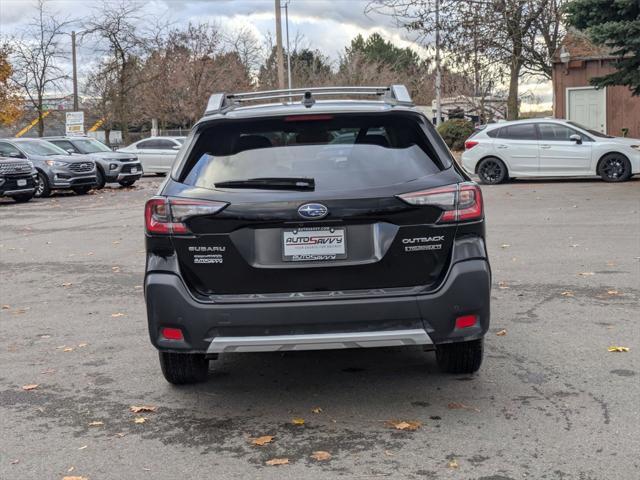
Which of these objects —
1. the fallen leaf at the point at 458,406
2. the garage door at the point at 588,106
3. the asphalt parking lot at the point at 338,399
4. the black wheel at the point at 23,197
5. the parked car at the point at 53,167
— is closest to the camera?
the asphalt parking lot at the point at 338,399

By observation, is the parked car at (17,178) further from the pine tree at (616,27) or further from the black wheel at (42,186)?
the pine tree at (616,27)

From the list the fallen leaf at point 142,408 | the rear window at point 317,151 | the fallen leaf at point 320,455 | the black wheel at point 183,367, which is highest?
the rear window at point 317,151

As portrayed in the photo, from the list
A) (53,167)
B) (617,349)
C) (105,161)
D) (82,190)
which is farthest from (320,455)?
(105,161)

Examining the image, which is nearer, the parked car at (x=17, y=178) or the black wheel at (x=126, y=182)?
the parked car at (x=17, y=178)

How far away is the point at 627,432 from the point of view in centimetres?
429

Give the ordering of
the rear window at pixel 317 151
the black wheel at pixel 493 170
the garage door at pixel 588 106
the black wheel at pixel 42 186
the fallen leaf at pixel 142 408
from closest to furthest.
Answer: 1. the rear window at pixel 317 151
2. the fallen leaf at pixel 142 408
3. the black wheel at pixel 493 170
4. the black wheel at pixel 42 186
5. the garage door at pixel 588 106

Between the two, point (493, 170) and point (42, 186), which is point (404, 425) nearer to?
point (493, 170)

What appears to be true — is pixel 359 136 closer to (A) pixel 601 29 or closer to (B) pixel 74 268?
(B) pixel 74 268

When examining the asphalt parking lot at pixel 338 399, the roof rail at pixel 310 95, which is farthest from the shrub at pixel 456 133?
the roof rail at pixel 310 95

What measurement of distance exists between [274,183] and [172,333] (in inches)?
38.9

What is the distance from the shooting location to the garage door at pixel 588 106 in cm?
2820

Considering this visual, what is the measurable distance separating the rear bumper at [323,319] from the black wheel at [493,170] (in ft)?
55.0

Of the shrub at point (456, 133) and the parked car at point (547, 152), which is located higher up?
the shrub at point (456, 133)

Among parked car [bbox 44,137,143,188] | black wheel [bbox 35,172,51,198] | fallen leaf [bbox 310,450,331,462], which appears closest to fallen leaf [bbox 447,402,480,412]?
fallen leaf [bbox 310,450,331,462]
